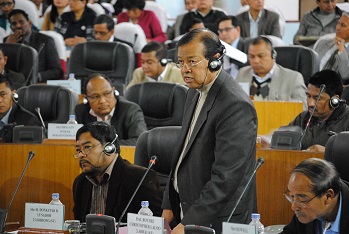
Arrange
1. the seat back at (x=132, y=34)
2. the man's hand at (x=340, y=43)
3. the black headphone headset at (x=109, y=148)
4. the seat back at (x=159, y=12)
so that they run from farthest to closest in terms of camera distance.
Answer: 1. the seat back at (x=159, y=12)
2. the seat back at (x=132, y=34)
3. the man's hand at (x=340, y=43)
4. the black headphone headset at (x=109, y=148)

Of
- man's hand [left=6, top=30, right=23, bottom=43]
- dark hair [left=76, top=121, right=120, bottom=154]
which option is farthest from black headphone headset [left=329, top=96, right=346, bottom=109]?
man's hand [left=6, top=30, right=23, bottom=43]

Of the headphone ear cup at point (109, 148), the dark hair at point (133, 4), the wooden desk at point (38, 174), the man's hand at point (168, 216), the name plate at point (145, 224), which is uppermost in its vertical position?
the dark hair at point (133, 4)

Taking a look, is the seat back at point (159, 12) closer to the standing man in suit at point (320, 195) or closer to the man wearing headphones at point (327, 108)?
the man wearing headphones at point (327, 108)

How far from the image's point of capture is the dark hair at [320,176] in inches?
115

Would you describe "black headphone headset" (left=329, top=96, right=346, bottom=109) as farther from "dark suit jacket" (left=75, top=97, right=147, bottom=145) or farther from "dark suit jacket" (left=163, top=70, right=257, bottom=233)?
"dark suit jacket" (left=163, top=70, right=257, bottom=233)

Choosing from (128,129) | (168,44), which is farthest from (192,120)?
(168,44)

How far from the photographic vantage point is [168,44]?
27.6 ft

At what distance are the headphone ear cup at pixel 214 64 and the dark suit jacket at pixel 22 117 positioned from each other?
107 inches

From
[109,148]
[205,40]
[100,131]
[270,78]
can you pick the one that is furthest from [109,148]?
[270,78]

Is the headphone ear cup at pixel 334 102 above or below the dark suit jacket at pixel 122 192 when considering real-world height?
above

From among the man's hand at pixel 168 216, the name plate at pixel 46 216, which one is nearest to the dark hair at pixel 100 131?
the name plate at pixel 46 216

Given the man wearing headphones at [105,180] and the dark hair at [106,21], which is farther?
the dark hair at [106,21]

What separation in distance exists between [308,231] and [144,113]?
10.3 ft

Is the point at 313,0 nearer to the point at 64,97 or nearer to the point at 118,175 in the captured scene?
the point at 64,97
